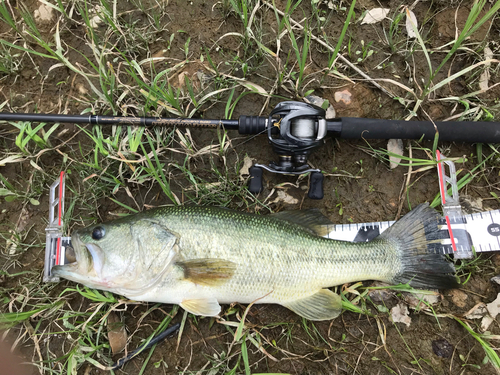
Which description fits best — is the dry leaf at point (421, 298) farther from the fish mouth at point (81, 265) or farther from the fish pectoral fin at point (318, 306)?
the fish mouth at point (81, 265)

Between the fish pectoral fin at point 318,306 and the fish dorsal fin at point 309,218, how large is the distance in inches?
23.8

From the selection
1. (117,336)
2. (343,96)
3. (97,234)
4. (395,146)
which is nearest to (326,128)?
(343,96)

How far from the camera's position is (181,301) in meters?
2.84

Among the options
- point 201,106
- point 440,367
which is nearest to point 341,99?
point 201,106

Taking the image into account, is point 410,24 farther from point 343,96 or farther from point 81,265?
point 81,265

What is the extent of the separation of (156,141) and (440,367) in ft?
12.0

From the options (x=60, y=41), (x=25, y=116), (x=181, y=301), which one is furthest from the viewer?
(x=60, y=41)

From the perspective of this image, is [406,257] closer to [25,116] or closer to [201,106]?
[201,106]

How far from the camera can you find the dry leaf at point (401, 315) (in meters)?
3.15

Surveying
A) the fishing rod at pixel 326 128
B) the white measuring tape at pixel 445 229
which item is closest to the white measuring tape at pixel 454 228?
the white measuring tape at pixel 445 229

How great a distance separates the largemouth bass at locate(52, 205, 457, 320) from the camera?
265cm

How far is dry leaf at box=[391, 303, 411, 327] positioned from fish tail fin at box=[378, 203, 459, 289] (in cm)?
34

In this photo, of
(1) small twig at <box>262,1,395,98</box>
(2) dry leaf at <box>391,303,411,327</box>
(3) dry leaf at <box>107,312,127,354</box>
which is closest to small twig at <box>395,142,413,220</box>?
(1) small twig at <box>262,1,395,98</box>

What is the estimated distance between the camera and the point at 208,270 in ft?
8.73
